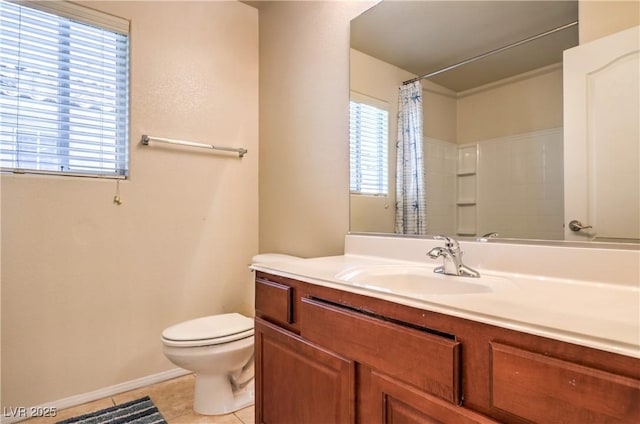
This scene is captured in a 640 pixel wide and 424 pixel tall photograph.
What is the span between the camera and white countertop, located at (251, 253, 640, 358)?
59 centimetres

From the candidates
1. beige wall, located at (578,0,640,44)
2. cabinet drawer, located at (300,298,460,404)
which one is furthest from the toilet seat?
beige wall, located at (578,0,640,44)

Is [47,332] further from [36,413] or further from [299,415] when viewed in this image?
[299,415]

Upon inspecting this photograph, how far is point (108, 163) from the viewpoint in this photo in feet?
6.43

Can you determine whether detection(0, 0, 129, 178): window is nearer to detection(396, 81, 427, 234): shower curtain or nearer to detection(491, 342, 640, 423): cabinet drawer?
detection(396, 81, 427, 234): shower curtain

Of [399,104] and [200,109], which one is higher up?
[200,109]

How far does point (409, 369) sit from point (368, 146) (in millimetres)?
1153

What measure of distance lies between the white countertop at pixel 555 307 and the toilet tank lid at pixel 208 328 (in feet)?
2.65

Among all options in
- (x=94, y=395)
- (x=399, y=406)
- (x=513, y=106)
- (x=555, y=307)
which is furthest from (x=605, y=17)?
(x=94, y=395)

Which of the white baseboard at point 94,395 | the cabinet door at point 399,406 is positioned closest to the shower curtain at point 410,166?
the cabinet door at point 399,406

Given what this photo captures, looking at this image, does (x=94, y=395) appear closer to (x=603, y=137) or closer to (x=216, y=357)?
(x=216, y=357)

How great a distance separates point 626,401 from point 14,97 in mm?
2447

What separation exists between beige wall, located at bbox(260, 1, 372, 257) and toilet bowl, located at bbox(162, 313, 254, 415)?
2.00 ft

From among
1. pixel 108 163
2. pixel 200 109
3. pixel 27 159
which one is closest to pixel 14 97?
pixel 27 159

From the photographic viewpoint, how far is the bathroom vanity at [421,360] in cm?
59
